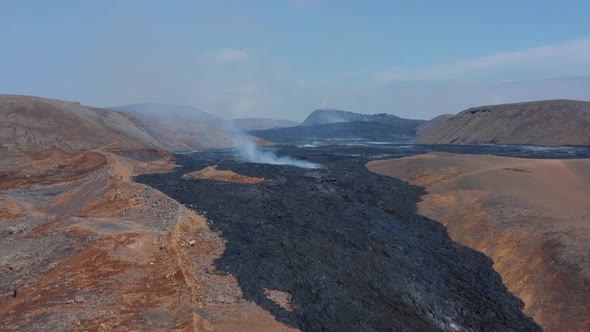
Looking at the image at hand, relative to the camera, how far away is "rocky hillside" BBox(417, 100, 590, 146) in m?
85.5

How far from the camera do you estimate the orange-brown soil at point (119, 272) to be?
11.5 m

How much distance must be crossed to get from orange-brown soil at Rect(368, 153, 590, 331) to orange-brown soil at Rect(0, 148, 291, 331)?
11781mm

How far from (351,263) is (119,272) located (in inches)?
378

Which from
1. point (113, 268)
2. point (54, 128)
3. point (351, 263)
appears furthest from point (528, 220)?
point (54, 128)

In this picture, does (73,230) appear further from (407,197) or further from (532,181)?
(532,181)

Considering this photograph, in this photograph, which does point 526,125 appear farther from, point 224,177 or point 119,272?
point 119,272

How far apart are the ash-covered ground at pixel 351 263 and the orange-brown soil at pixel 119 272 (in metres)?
1.21

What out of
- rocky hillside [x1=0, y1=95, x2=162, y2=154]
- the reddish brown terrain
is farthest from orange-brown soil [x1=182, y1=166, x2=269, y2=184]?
rocky hillside [x1=0, y1=95, x2=162, y2=154]

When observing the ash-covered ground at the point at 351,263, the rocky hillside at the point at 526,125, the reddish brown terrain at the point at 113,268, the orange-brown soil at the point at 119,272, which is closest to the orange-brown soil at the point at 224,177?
the ash-covered ground at the point at 351,263

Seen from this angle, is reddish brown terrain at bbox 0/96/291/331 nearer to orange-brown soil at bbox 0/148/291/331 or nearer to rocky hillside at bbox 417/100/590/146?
orange-brown soil at bbox 0/148/291/331

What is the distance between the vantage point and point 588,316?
1577cm

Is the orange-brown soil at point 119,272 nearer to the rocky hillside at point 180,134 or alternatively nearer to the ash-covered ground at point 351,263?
the ash-covered ground at point 351,263

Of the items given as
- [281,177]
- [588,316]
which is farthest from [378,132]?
[588,316]

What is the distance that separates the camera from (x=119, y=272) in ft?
47.4
